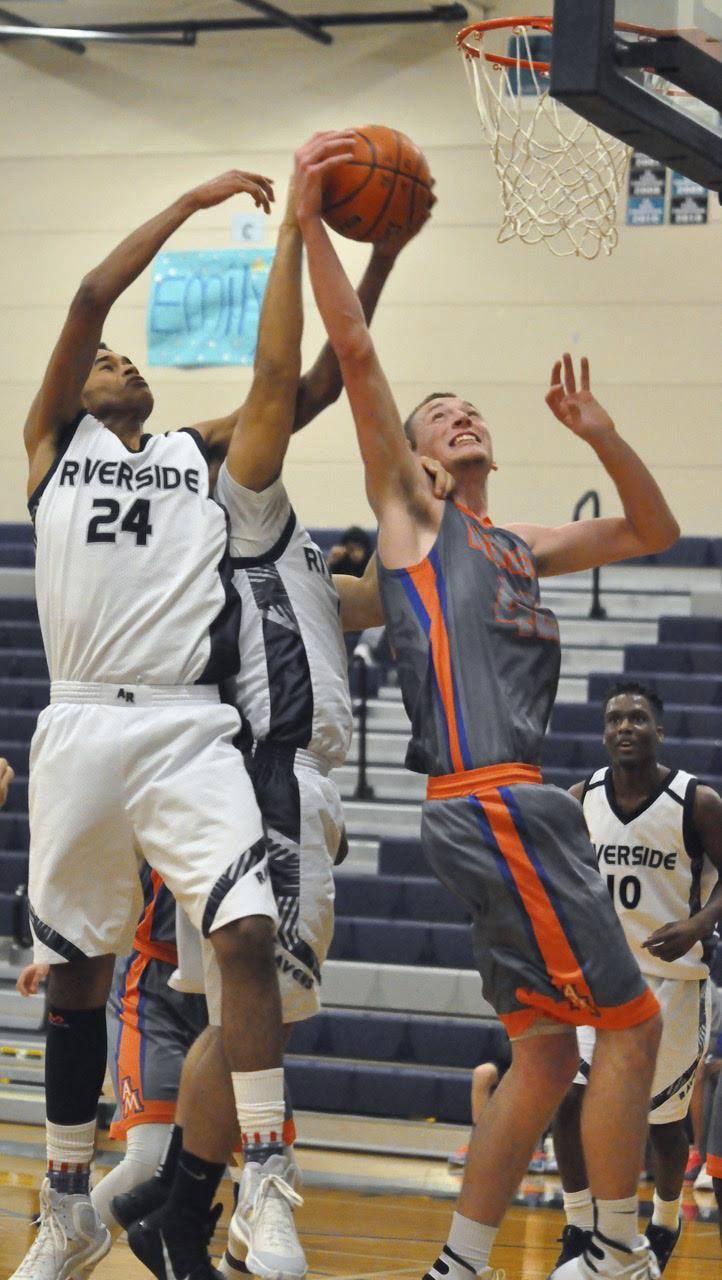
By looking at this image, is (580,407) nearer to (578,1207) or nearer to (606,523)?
(606,523)

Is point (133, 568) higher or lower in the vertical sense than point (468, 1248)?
higher

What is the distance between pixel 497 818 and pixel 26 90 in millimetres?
12761

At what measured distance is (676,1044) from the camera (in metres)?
6.06

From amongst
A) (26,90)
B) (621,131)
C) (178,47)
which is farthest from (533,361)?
(621,131)

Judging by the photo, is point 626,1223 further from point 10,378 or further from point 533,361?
point 10,378

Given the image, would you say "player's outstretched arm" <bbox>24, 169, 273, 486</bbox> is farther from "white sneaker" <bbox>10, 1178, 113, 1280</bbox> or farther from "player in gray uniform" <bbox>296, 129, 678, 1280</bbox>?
"white sneaker" <bbox>10, 1178, 113, 1280</bbox>

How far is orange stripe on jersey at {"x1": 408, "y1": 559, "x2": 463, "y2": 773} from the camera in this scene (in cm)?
404

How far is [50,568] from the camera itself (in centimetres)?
428

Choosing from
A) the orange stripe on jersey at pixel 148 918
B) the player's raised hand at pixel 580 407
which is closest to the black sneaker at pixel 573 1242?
the orange stripe on jersey at pixel 148 918

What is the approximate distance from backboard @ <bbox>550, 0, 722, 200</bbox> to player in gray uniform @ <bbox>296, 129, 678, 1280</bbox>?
644 millimetres

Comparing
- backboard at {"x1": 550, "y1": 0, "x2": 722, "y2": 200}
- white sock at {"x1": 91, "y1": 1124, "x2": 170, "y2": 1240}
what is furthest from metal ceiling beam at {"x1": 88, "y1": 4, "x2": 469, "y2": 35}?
white sock at {"x1": 91, "y1": 1124, "x2": 170, "y2": 1240}

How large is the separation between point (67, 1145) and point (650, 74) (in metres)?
2.98

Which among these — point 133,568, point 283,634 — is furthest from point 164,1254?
point 133,568

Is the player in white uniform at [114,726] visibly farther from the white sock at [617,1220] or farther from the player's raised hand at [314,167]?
the white sock at [617,1220]
